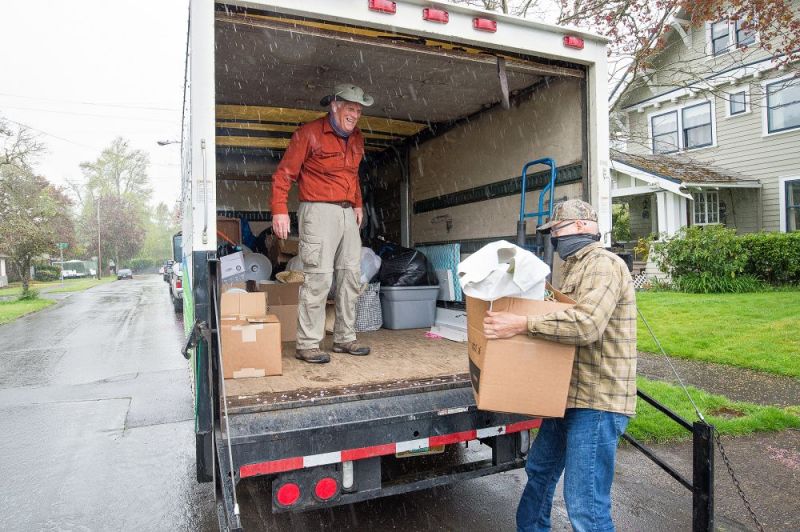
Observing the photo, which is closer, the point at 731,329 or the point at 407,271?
the point at 407,271

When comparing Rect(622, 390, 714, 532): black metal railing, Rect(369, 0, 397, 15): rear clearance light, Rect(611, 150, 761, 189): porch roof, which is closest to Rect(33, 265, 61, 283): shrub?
Rect(611, 150, 761, 189): porch roof

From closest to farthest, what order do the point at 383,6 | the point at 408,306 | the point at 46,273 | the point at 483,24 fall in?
the point at 383,6, the point at 483,24, the point at 408,306, the point at 46,273

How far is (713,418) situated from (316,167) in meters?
3.76

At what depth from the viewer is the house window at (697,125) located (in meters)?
16.5

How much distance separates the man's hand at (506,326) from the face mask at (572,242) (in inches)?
16.7

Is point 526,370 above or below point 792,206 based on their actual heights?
below

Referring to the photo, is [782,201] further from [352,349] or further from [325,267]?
[325,267]

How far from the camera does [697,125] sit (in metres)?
16.8

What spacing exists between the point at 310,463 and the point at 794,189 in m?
16.2

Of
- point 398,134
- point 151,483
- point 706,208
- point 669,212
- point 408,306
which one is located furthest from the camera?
point 706,208

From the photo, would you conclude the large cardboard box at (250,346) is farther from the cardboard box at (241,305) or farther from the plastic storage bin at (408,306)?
the plastic storage bin at (408,306)

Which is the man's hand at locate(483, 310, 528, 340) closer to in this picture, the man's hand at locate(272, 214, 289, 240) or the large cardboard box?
the large cardboard box

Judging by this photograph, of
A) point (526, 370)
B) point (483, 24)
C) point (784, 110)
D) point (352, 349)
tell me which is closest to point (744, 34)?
point (784, 110)

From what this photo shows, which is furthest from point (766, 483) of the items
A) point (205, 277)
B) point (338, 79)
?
point (338, 79)
